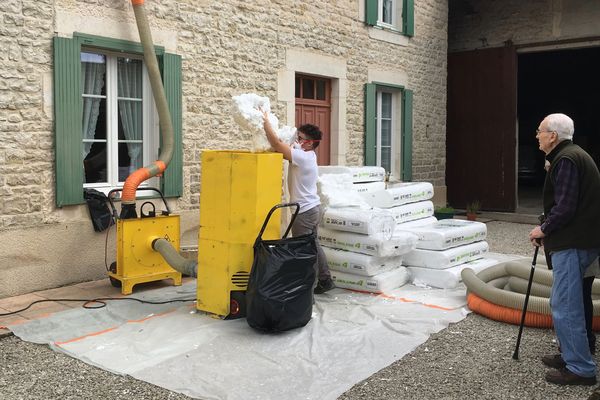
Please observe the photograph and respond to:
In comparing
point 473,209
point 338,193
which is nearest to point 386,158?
point 473,209

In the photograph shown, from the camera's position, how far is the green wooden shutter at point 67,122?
631 centimetres

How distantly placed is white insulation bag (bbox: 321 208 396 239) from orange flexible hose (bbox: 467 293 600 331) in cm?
115

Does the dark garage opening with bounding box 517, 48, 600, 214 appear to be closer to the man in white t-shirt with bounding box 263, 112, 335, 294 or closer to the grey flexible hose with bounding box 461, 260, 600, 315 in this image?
the grey flexible hose with bounding box 461, 260, 600, 315

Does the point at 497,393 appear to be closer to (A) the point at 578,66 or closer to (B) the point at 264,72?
(B) the point at 264,72

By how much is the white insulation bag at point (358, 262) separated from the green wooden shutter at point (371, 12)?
5390 mm

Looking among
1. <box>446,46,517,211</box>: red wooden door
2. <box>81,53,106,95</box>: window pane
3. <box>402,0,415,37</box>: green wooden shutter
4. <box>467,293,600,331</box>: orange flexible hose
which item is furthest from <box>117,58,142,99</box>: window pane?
<box>446,46,517,211</box>: red wooden door

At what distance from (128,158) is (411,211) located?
3394 millimetres

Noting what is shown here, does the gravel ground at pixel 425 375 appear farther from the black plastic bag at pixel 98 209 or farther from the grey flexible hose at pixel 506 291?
the black plastic bag at pixel 98 209

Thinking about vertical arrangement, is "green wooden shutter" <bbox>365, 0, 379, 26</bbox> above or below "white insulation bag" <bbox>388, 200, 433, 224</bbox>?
above

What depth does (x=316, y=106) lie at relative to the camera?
1001cm

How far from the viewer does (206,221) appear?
213 inches

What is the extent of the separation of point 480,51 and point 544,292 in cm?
919

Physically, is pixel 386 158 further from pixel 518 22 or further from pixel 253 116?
pixel 253 116

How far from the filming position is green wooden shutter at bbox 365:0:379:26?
10625 mm
